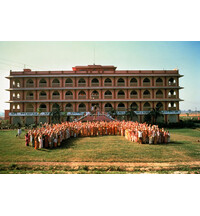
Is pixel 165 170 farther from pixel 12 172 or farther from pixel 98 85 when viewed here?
pixel 98 85

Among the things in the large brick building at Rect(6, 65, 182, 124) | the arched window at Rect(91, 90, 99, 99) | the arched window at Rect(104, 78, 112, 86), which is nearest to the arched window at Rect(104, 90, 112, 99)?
the large brick building at Rect(6, 65, 182, 124)

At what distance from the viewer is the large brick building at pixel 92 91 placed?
70.4 ft

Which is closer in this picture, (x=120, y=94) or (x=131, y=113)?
(x=131, y=113)

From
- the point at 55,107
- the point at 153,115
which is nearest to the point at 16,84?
the point at 55,107

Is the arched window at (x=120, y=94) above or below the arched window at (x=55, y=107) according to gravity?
above

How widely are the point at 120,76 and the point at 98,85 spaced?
10.7 ft

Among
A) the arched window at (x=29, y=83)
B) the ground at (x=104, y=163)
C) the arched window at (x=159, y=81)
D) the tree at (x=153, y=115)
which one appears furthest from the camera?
the arched window at (x=159, y=81)

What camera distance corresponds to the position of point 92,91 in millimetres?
21984

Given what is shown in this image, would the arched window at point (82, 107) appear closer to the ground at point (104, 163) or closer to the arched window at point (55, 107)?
the arched window at point (55, 107)

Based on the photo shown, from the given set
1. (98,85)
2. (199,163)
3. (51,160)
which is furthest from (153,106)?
(51,160)

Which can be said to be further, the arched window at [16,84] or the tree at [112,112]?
the arched window at [16,84]

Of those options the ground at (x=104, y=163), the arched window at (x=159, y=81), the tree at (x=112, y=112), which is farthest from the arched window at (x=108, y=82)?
the ground at (x=104, y=163)

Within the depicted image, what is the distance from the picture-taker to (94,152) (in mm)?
6625

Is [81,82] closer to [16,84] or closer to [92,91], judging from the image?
[92,91]
